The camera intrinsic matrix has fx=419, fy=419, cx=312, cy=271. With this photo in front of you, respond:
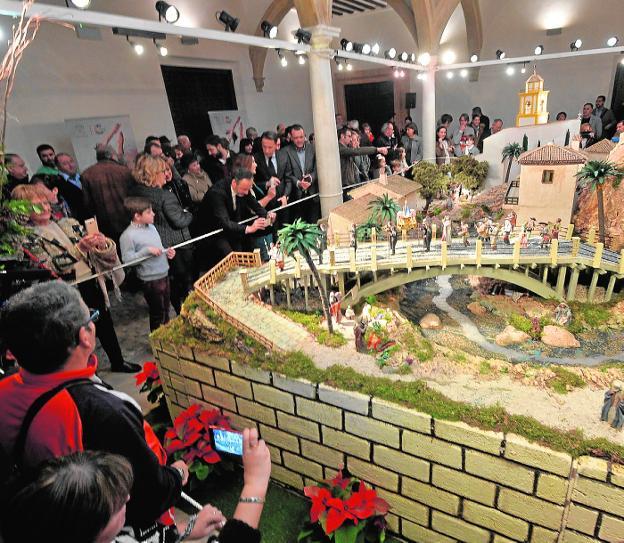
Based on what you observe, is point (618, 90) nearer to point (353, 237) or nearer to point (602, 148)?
point (602, 148)

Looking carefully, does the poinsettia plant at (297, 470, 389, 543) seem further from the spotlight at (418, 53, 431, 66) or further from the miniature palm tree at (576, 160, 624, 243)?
the spotlight at (418, 53, 431, 66)

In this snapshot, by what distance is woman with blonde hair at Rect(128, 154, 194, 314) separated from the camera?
16.9ft

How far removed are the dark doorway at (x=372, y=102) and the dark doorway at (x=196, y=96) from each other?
671 cm

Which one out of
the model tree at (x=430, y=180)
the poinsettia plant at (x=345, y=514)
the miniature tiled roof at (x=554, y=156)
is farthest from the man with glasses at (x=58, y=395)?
the model tree at (x=430, y=180)

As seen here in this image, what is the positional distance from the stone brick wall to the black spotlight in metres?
6.44

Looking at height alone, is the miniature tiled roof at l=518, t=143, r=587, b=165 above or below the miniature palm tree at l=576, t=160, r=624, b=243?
above

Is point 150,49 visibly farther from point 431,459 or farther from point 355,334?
point 431,459

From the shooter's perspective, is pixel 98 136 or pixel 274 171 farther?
pixel 98 136

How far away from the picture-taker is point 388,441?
3.29m

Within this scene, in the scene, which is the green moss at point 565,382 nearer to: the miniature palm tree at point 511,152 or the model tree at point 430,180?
the model tree at point 430,180

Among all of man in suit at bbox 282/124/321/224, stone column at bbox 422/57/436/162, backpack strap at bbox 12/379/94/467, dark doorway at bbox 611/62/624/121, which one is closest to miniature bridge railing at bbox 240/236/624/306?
man in suit at bbox 282/124/321/224

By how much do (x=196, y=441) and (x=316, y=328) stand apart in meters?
1.63

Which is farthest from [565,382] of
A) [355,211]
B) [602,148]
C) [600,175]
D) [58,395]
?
[602,148]

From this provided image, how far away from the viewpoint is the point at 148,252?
5.00 meters
